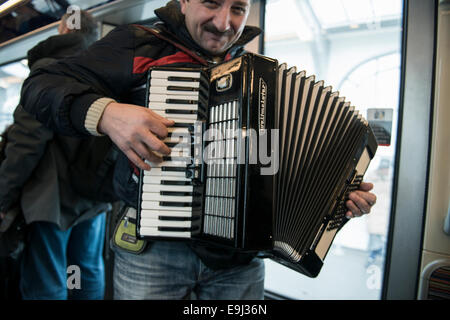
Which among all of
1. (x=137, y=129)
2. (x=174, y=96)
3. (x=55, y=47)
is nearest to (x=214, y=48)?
(x=174, y=96)

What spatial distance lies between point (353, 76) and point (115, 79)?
1.63 metres

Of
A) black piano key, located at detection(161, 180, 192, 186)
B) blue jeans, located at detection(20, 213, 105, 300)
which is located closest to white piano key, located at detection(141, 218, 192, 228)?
black piano key, located at detection(161, 180, 192, 186)

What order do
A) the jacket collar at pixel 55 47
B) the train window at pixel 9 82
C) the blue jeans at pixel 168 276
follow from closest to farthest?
1. the blue jeans at pixel 168 276
2. the jacket collar at pixel 55 47
3. the train window at pixel 9 82

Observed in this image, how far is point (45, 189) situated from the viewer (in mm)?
1405

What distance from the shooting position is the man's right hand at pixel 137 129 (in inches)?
28.6

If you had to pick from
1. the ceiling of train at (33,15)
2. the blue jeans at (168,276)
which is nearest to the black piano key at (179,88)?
the blue jeans at (168,276)

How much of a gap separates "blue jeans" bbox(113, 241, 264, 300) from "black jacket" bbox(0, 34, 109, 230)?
0.65 metres

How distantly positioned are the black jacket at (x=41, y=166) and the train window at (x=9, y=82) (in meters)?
1.47

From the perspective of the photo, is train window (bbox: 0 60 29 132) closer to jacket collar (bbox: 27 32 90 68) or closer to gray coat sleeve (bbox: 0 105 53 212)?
jacket collar (bbox: 27 32 90 68)

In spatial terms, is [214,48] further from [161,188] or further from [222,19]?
[161,188]

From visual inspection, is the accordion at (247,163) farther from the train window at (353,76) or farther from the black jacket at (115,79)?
the train window at (353,76)

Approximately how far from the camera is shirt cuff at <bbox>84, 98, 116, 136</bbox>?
77 cm
